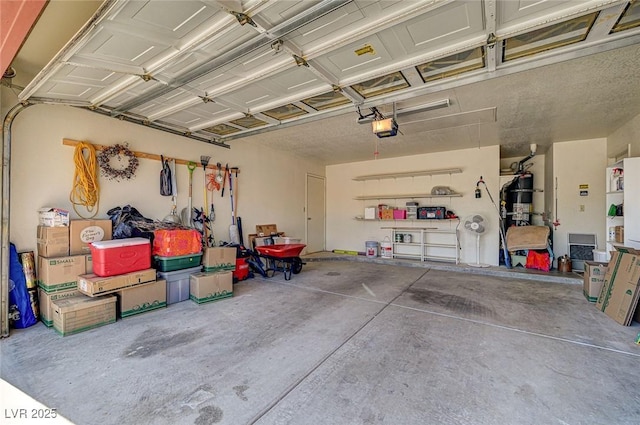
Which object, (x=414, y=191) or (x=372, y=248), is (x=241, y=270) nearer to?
(x=372, y=248)

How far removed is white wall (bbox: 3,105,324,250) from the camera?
3.08 m

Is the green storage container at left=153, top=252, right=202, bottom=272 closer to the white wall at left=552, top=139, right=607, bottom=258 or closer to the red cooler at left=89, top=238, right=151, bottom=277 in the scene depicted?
the red cooler at left=89, top=238, right=151, bottom=277

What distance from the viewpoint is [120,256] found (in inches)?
125

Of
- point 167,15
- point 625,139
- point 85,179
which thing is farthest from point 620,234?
point 85,179

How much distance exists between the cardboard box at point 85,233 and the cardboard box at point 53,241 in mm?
55

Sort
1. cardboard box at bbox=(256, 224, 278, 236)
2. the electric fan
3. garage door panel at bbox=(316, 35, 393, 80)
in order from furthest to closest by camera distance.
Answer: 1. cardboard box at bbox=(256, 224, 278, 236)
2. the electric fan
3. garage door panel at bbox=(316, 35, 393, 80)

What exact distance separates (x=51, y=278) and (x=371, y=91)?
13.6 ft

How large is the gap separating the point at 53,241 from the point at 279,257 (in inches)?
120

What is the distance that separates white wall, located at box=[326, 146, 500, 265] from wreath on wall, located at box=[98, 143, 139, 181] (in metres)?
5.48

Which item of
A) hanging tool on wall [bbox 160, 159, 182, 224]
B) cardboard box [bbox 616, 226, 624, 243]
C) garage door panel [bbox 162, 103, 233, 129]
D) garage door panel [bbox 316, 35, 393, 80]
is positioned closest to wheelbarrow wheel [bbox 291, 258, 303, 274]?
hanging tool on wall [bbox 160, 159, 182, 224]

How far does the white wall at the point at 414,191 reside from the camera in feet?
20.4

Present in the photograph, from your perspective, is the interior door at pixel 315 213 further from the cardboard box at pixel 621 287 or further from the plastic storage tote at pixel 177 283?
the cardboard box at pixel 621 287

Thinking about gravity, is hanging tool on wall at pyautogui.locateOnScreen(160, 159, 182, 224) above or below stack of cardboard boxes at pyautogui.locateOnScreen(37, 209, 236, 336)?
above

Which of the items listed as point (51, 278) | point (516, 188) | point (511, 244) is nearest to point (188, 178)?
point (51, 278)
